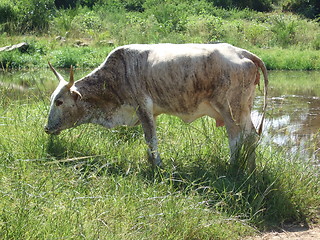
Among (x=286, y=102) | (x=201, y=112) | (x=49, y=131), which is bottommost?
(x=286, y=102)

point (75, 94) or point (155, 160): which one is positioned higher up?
point (75, 94)

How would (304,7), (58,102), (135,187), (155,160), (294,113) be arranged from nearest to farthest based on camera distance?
(135,187), (155,160), (58,102), (294,113), (304,7)

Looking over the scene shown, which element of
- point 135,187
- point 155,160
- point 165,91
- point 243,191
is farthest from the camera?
point 165,91

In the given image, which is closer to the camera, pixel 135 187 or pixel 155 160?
pixel 135 187

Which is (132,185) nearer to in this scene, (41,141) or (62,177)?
(62,177)

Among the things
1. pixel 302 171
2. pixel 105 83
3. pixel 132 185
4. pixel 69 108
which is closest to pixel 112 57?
pixel 105 83

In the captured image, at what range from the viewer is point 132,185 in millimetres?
5121

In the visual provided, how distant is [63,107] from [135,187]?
69.6 inches

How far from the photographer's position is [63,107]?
6441 mm

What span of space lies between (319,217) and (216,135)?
170 centimetres

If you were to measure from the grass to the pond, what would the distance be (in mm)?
984

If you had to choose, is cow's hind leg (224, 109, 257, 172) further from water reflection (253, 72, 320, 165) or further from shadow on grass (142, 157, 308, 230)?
water reflection (253, 72, 320, 165)

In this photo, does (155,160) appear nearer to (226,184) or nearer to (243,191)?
(226,184)

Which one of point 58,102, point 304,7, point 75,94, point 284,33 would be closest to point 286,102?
point 75,94
